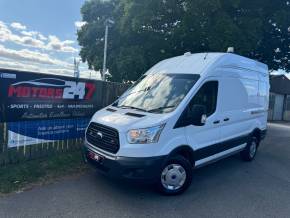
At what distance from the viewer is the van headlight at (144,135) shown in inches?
176

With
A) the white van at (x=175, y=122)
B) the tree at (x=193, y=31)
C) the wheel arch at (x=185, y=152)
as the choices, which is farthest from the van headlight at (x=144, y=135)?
the tree at (x=193, y=31)

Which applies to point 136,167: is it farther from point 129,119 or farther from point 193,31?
point 193,31

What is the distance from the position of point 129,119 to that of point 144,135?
449mm

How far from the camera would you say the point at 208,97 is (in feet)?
18.3

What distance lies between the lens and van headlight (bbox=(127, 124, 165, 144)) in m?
4.48

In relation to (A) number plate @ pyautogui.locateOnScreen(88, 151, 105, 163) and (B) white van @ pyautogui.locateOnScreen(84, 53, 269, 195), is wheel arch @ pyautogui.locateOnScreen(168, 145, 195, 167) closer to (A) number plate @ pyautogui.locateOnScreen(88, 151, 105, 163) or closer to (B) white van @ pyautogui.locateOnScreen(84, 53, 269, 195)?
(B) white van @ pyautogui.locateOnScreen(84, 53, 269, 195)

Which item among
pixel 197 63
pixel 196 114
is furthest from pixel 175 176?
pixel 197 63

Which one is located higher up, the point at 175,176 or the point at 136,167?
the point at 136,167

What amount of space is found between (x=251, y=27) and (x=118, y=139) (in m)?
11.4

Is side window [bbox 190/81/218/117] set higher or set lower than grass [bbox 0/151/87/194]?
higher

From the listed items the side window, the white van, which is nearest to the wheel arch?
the white van

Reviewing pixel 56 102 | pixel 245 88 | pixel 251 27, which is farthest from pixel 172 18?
pixel 56 102

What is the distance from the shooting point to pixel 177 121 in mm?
4781

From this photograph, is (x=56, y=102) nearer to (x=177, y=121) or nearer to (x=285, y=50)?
(x=177, y=121)
